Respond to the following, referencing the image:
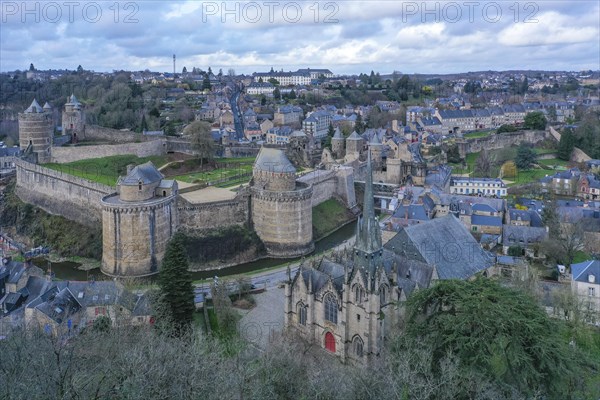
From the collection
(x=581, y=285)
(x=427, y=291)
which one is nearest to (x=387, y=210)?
(x=581, y=285)

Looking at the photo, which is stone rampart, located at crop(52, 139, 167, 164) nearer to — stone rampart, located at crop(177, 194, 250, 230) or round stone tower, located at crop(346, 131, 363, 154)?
stone rampart, located at crop(177, 194, 250, 230)

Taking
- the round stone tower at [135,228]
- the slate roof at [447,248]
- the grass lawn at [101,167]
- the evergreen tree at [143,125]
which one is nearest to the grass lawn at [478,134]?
the evergreen tree at [143,125]

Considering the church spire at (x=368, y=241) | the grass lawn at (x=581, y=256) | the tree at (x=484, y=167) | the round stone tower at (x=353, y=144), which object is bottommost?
the grass lawn at (x=581, y=256)

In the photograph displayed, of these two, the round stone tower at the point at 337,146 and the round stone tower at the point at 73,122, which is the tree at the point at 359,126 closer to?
the round stone tower at the point at 337,146

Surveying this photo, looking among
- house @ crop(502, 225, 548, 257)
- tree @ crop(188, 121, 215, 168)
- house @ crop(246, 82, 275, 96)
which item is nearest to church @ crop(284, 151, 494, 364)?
house @ crop(502, 225, 548, 257)

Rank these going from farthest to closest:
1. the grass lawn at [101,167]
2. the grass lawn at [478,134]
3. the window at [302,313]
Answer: the grass lawn at [478,134] → the grass lawn at [101,167] → the window at [302,313]

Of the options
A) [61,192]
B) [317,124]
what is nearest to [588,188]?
[317,124]
